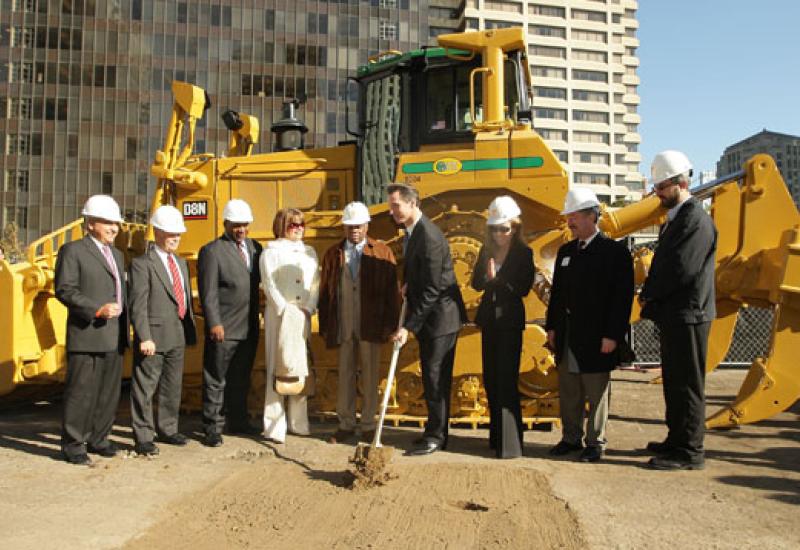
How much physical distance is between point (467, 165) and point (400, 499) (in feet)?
10.7

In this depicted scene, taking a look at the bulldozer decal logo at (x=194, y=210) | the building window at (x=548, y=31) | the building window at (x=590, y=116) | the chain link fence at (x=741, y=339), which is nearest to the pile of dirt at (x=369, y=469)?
the bulldozer decal logo at (x=194, y=210)

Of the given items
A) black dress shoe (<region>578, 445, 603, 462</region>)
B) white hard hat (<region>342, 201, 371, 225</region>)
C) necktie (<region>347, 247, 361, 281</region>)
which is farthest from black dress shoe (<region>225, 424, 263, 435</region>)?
black dress shoe (<region>578, 445, 603, 462</region>)

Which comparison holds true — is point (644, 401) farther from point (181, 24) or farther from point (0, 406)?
point (181, 24)

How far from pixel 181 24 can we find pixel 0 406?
161 ft

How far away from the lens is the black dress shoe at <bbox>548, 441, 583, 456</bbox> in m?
5.20

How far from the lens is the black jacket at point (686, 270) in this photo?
187 inches

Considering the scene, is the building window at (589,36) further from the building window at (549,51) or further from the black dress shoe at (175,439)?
the black dress shoe at (175,439)

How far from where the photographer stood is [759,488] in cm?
437

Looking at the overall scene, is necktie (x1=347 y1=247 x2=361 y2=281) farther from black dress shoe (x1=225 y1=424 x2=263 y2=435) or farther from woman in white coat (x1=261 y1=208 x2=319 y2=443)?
black dress shoe (x1=225 y1=424 x2=263 y2=435)

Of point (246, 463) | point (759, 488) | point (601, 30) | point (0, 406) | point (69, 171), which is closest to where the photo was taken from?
point (759, 488)

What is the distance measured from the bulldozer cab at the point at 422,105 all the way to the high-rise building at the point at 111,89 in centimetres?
4207

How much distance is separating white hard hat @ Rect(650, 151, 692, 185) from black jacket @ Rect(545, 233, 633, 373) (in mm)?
602

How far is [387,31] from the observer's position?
5259cm

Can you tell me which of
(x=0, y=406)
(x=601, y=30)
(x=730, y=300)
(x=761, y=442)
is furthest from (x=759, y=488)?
(x=601, y=30)
